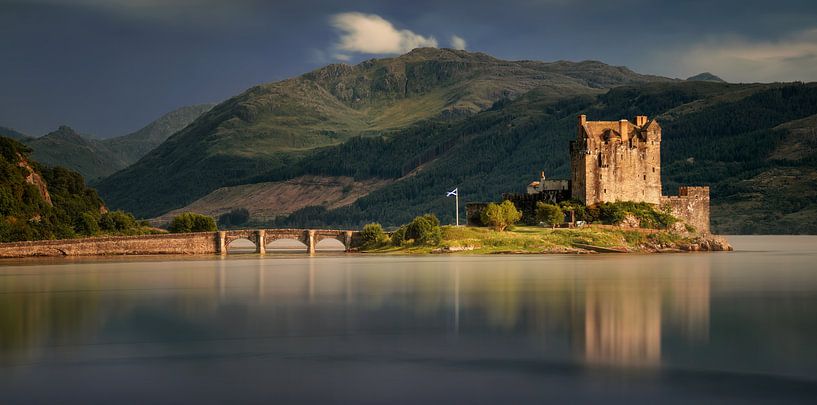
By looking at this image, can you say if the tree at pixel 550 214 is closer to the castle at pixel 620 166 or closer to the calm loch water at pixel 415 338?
the castle at pixel 620 166

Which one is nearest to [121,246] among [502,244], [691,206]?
[502,244]

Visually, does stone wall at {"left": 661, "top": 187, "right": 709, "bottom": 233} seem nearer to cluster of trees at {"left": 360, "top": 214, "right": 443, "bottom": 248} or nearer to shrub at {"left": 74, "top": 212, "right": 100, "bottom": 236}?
cluster of trees at {"left": 360, "top": 214, "right": 443, "bottom": 248}

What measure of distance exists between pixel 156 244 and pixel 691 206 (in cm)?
7566

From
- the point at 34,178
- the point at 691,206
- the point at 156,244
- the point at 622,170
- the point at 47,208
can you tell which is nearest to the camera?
the point at 622,170

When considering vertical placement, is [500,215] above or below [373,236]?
above

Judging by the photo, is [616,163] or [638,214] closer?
[638,214]

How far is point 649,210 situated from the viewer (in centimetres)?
12706

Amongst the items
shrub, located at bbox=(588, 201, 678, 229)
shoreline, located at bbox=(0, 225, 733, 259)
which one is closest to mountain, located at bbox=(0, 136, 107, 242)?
shoreline, located at bbox=(0, 225, 733, 259)

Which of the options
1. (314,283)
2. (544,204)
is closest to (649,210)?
(544,204)

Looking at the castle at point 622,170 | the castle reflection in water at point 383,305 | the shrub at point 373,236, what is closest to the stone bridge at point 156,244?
the shrub at point 373,236

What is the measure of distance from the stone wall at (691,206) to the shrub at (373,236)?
39.4m

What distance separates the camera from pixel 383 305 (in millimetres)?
62844

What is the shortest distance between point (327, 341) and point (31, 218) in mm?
108026

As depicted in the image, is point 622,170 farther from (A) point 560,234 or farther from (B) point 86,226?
(B) point 86,226
